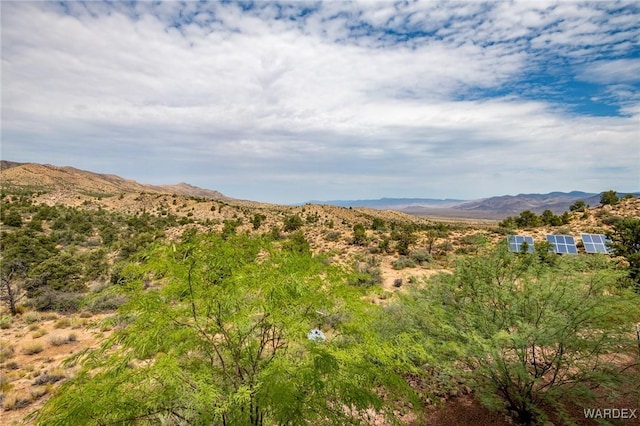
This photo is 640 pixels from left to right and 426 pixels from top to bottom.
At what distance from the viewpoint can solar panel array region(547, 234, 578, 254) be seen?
81.6 ft

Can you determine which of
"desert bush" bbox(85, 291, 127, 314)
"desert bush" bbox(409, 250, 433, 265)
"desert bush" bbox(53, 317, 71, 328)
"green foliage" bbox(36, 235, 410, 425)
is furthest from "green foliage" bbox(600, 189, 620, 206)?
"desert bush" bbox(53, 317, 71, 328)

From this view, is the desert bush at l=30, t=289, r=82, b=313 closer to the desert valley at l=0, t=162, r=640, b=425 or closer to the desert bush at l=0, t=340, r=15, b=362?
the desert valley at l=0, t=162, r=640, b=425

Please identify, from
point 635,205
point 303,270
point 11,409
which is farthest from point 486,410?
point 635,205

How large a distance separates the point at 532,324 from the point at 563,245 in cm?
2149

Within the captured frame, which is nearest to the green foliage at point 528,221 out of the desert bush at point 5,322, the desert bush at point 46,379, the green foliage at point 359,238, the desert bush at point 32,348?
the green foliage at point 359,238

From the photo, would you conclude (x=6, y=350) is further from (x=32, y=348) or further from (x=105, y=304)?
(x=105, y=304)

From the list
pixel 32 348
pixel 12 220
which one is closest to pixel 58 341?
pixel 32 348

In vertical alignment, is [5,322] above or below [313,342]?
below

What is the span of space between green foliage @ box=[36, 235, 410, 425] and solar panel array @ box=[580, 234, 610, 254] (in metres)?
25.2

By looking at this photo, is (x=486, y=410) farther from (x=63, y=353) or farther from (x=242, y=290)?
(x=63, y=353)

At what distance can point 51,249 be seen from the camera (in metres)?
26.5

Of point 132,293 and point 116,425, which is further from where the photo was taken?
point 132,293

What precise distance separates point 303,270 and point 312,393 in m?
2.20

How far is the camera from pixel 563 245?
26062 millimetres
